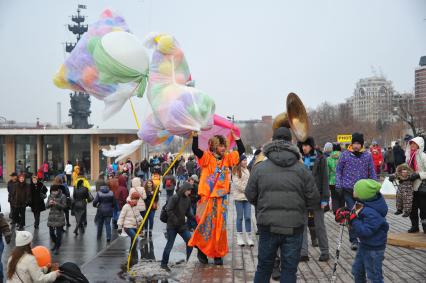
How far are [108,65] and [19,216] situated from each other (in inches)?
329

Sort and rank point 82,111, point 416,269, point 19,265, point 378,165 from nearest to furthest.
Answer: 1. point 19,265
2. point 416,269
3. point 378,165
4. point 82,111

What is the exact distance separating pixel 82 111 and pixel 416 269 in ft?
154

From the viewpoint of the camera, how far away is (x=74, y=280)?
535 centimetres

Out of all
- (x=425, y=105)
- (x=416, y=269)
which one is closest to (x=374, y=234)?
(x=416, y=269)

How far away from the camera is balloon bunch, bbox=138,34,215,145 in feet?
24.4

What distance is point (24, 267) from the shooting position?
18.2ft

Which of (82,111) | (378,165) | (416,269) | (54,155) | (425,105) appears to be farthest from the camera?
(425,105)

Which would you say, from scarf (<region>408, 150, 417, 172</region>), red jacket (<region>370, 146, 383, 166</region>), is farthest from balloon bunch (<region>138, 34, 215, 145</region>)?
red jacket (<region>370, 146, 383, 166</region>)

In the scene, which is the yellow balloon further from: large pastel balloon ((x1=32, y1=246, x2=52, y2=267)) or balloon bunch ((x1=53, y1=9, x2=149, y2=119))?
large pastel balloon ((x1=32, y1=246, x2=52, y2=267))

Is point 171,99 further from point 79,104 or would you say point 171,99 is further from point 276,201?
point 79,104

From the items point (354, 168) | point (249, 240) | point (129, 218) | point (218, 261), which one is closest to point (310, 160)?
point (354, 168)

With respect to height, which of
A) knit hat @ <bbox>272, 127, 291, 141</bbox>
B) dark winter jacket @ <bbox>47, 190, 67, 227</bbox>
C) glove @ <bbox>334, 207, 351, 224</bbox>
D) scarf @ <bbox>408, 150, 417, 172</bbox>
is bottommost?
dark winter jacket @ <bbox>47, 190, 67, 227</bbox>

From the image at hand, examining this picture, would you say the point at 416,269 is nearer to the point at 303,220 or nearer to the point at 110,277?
the point at 303,220

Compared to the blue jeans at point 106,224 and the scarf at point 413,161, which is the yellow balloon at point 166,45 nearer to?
the scarf at point 413,161
